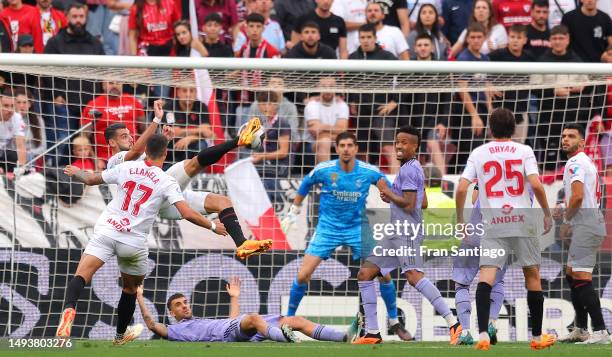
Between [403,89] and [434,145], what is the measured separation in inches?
39.8

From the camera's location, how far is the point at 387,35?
16.5 metres

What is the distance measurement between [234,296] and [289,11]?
223 inches

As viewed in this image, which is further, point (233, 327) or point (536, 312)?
point (233, 327)

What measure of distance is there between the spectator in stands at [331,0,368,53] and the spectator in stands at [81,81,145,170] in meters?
4.09

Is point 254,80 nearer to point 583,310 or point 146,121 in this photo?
point 146,121

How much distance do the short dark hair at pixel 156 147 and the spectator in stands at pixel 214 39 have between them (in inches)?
219

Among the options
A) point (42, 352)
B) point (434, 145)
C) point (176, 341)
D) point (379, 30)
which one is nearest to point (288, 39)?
point (379, 30)

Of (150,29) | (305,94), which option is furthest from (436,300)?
(150,29)

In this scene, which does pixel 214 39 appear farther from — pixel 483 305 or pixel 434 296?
pixel 483 305

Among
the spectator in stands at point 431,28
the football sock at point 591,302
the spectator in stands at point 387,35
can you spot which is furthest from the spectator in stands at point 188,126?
the football sock at point 591,302

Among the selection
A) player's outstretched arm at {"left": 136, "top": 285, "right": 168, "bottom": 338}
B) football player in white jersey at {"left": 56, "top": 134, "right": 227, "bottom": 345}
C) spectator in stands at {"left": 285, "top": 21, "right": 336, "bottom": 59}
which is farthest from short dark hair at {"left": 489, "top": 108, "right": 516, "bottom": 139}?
spectator in stands at {"left": 285, "top": 21, "right": 336, "bottom": 59}

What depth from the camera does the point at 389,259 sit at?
1249cm

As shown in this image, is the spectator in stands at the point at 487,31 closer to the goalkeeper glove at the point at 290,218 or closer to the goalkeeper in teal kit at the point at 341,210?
the goalkeeper in teal kit at the point at 341,210

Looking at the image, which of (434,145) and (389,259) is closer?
(389,259)
